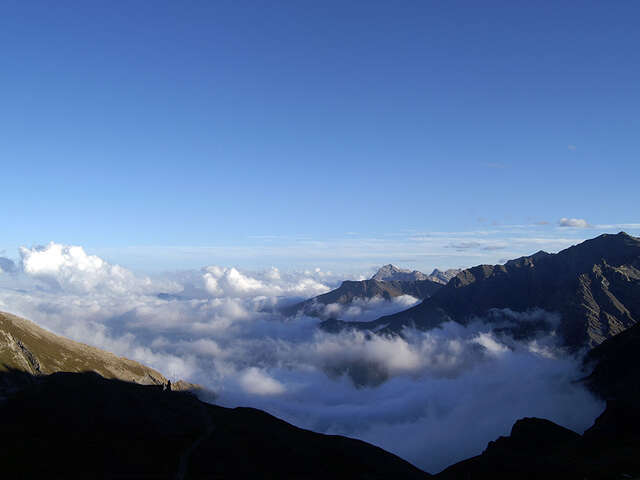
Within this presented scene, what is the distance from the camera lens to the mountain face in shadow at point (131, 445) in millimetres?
139875

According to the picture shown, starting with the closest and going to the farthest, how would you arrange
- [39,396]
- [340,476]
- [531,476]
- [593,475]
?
[593,475], [531,476], [340,476], [39,396]

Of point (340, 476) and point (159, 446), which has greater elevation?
point (159, 446)

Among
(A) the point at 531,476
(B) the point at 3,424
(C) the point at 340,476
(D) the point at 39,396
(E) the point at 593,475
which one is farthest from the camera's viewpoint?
(D) the point at 39,396

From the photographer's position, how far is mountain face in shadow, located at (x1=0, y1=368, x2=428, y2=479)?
13988cm

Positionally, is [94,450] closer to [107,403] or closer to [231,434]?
[107,403]

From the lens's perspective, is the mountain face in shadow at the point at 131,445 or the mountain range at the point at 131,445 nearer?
the mountain range at the point at 131,445

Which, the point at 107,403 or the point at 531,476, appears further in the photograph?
the point at 107,403

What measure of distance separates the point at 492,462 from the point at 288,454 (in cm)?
8964

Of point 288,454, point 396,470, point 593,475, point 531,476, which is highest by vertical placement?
point 593,475

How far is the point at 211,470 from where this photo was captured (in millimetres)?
150250

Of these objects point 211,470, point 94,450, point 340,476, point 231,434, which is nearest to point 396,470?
point 340,476

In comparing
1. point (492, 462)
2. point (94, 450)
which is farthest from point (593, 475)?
point (94, 450)

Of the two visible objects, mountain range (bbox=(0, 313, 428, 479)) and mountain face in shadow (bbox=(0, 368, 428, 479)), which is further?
mountain face in shadow (bbox=(0, 368, 428, 479))

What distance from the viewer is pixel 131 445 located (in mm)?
158125
